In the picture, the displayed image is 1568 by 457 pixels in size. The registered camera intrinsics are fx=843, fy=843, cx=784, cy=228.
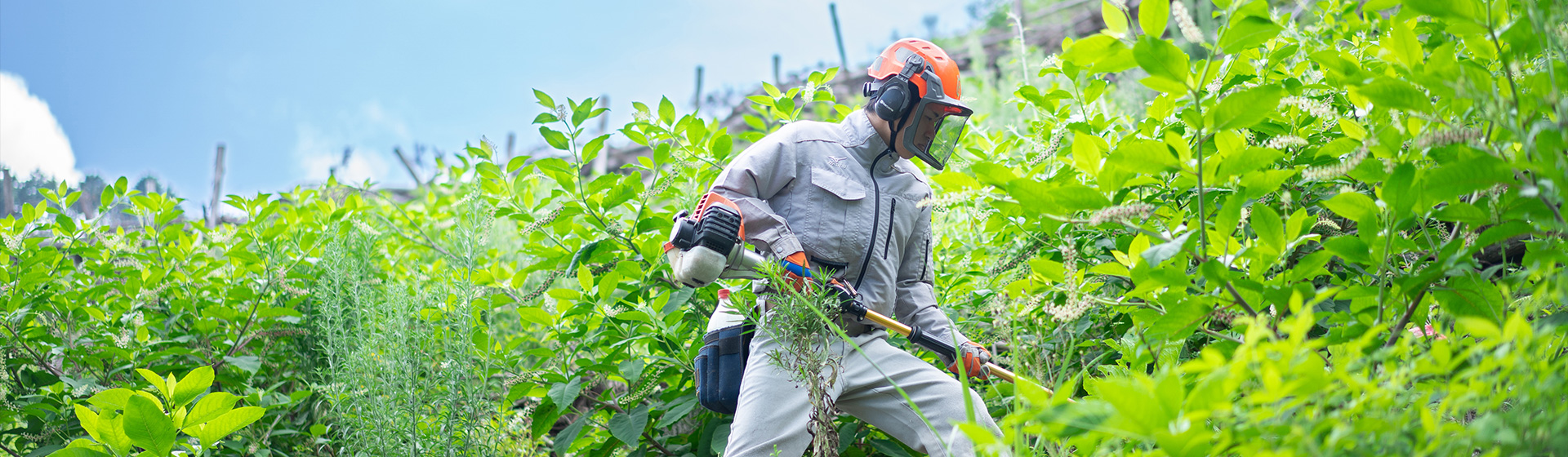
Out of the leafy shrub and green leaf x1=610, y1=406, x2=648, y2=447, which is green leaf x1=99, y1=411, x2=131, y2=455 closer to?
the leafy shrub

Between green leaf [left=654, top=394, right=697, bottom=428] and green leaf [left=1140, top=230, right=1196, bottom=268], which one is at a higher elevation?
green leaf [left=1140, top=230, right=1196, bottom=268]

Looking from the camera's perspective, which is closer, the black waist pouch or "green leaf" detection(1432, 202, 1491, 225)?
"green leaf" detection(1432, 202, 1491, 225)

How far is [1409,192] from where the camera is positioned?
3.97 feet

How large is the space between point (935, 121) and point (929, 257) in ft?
1.48

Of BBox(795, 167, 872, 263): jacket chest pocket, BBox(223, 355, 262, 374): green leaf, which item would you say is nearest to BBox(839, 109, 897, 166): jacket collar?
BBox(795, 167, 872, 263): jacket chest pocket

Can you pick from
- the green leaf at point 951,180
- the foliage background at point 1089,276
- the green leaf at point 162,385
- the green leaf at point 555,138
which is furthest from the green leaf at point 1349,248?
the green leaf at point 162,385

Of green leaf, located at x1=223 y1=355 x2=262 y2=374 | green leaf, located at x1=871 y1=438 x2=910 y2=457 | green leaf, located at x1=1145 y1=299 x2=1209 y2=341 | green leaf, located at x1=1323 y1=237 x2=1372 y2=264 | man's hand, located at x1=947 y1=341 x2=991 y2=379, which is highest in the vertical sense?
green leaf, located at x1=223 y1=355 x2=262 y2=374

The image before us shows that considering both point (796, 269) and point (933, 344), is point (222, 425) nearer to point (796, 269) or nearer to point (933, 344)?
point (796, 269)

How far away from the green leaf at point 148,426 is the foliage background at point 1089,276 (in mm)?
726

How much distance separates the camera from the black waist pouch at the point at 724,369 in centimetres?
233

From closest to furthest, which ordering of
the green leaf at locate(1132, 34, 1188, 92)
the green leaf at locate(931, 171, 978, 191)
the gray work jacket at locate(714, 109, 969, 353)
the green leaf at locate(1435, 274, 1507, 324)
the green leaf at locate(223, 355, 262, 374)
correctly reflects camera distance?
the green leaf at locate(1132, 34, 1188, 92), the green leaf at locate(1435, 274, 1507, 324), the green leaf at locate(931, 171, 978, 191), the gray work jacket at locate(714, 109, 969, 353), the green leaf at locate(223, 355, 262, 374)

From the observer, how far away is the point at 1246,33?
1.32 m

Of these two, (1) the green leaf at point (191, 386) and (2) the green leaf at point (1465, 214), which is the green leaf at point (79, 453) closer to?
(1) the green leaf at point (191, 386)

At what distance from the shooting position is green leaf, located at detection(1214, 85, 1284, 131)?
126 centimetres
